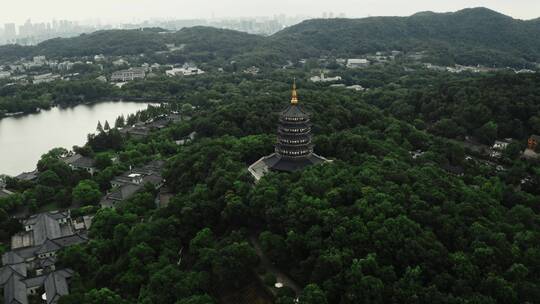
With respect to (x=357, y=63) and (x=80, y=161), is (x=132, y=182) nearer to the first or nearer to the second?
(x=80, y=161)

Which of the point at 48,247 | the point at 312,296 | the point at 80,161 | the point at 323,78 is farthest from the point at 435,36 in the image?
the point at 312,296

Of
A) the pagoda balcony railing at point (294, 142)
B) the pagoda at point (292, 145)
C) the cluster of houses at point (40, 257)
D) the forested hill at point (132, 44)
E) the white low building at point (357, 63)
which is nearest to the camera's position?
the cluster of houses at point (40, 257)

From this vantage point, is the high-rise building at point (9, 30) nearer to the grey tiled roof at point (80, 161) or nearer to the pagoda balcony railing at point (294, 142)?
the grey tiled roof at point (80, 161)

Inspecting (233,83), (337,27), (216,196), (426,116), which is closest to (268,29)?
(337,27)

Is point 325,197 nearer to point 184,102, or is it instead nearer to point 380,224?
point 380,224

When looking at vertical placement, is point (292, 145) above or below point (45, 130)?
above

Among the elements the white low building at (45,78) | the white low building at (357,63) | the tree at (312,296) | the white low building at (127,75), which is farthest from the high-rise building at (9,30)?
the tree at (312,296)

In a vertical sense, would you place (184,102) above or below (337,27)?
below
